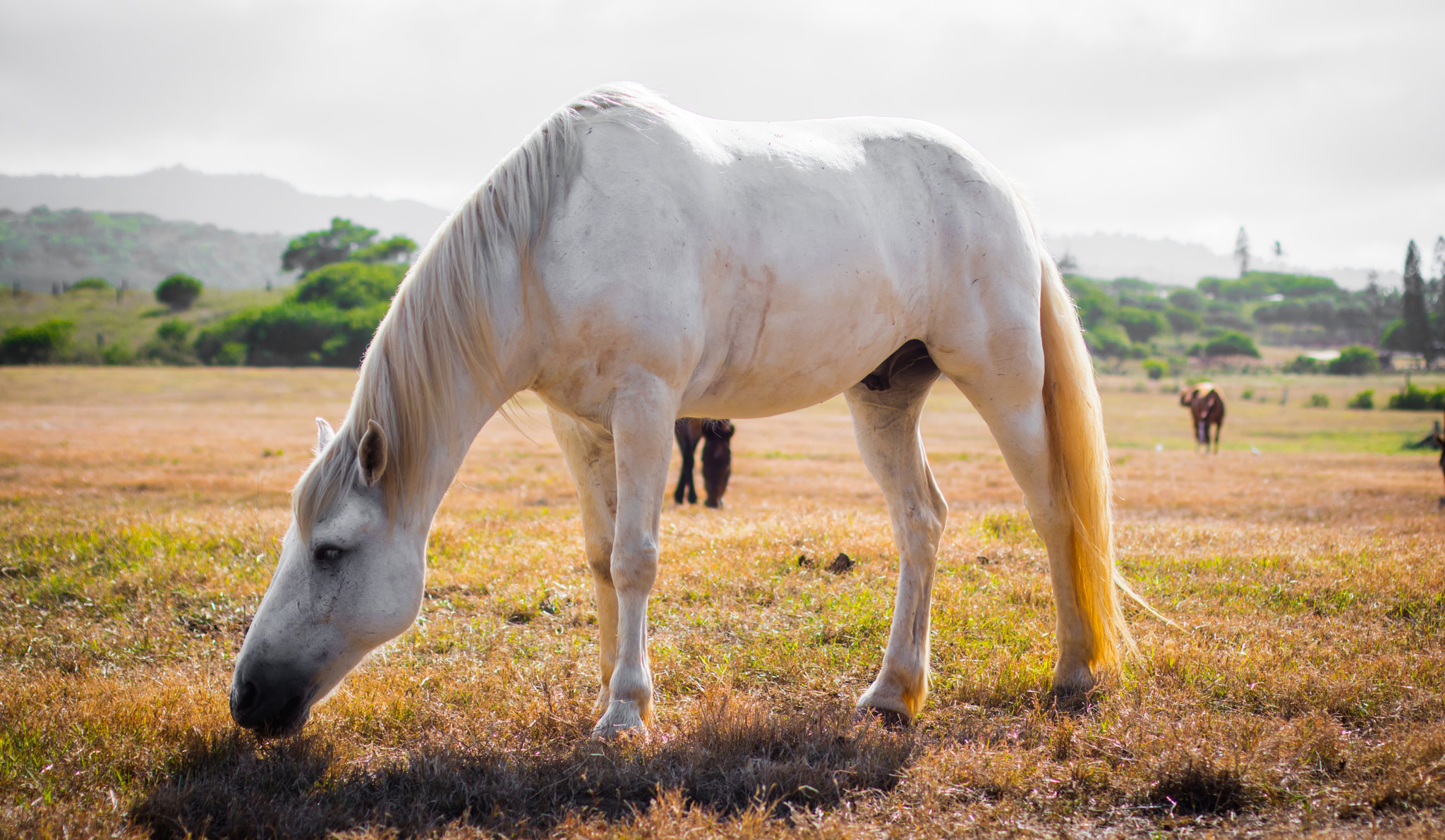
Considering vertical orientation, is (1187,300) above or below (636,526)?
above

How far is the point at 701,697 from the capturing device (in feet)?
11.2

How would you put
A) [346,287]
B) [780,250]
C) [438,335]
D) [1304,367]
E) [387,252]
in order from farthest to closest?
[387,252], [1304,367], [346,287], [780,250], [438,335]

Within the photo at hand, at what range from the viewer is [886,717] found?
11.2ft

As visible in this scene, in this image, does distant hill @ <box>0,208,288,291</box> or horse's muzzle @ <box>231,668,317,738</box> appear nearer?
horse's muzzle @ <box>231,668,317,738</box>

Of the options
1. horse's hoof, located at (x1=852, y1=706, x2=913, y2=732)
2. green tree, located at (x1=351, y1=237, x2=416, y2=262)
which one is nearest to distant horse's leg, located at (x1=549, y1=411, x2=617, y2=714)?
horse's hoof, located at (x1=852, y1=706, x2=913, y2=732)

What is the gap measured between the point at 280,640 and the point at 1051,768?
255 centimetres

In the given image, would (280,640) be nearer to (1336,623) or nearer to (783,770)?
(783,770)

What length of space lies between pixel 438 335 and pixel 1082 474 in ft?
9.38

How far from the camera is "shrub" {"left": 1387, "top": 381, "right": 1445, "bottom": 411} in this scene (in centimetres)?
3962

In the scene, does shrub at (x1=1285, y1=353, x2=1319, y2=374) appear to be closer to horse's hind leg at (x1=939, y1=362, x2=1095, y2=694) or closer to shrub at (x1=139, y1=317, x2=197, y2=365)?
horse's hind leg at (x1=939, y1=362, x2=1095, y2=694)

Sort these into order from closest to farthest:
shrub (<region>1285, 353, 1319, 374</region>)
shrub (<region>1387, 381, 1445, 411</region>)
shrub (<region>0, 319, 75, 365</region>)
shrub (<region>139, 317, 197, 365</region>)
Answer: shrub (<region>1387, 381, 1445, 411</region>) → shrub (<region>0, 319, 75, 365</region>) → shrub (<region>139, 317, 197, 365</region>) → shrub (<region>1285, 353, 1319, 374</region>)

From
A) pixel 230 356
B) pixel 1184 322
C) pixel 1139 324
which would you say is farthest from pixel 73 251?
pixel 1184 322

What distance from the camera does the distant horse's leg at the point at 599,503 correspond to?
3404mm

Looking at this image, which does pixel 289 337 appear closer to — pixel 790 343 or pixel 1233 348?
pixel 790 343
